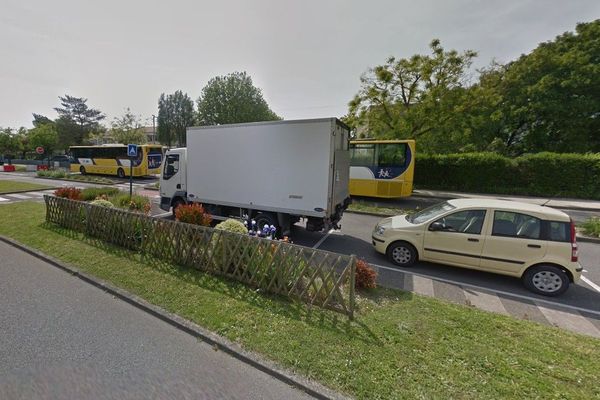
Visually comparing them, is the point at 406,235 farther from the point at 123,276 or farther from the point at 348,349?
the point at 123,276

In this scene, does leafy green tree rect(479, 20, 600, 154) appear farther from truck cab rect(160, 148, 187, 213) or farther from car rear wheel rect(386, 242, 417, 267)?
truck cab rect(160, 148, 187, 213)

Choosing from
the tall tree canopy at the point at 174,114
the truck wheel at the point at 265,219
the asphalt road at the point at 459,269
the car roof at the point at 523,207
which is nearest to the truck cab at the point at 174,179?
the truck wheel at the point at 265,219

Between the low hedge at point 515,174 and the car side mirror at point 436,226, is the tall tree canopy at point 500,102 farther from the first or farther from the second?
the car side mirror at point 436,226

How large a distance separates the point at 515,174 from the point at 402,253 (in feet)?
48.8

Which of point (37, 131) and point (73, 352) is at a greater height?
point (37, 131)

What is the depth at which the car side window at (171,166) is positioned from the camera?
886 cm

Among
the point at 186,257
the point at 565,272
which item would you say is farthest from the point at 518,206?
the point at 186,257

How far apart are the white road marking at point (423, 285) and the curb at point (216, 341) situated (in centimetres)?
294

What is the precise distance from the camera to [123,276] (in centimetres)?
461

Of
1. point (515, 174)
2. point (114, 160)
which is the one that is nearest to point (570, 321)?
point (515, 174)

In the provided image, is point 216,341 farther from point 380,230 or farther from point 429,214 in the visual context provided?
point 429,214

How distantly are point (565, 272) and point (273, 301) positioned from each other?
5068 millimetres

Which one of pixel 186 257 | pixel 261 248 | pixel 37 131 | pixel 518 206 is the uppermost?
pixel 37 131

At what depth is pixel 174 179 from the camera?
8906 mm
